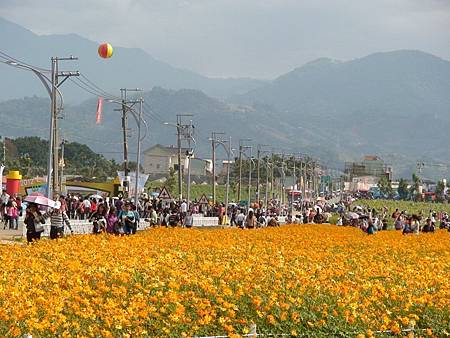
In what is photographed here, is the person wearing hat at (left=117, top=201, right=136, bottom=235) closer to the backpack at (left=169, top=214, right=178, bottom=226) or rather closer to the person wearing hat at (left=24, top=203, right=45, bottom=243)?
the person wearing hat at (left=24, top=203, right=45, bottom=243)

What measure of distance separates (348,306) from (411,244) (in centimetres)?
1662

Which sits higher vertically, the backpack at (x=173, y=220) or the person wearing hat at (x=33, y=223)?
the person wearing hat at (x=33, y=223)

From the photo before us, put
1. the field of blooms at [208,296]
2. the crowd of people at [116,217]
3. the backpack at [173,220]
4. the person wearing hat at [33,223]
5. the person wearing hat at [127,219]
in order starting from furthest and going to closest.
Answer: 1. the backpack at [173,220]
2. the person wearing hat at [127,219]
3. the crowd of people at [116,217]
4. the person wearing hat at [33,223]
5. the field of blooms at [208,296]

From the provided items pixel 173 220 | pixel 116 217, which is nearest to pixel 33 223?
pixel 116 217

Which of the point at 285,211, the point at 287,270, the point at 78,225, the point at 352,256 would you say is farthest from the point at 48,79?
the point at 285,211

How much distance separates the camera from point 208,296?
1327 centimetres

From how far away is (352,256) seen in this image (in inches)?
864

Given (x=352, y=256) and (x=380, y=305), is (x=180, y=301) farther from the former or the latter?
(x=352, y=256)

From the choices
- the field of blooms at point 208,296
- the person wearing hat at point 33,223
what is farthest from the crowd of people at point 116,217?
the field of blooms at point 208,296

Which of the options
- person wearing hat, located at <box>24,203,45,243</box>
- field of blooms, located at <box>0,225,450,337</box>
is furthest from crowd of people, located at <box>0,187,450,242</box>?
field of blooms, located at <box>0,225,450,337</box>

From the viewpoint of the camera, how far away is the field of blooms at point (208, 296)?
11.4m

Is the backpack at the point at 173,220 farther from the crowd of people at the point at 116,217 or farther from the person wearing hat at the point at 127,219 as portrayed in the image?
the person wearing hat at the point at 127,219

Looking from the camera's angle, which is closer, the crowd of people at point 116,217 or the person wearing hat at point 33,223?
the person wearing hat at point 33,223

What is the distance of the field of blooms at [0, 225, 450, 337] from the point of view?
37.3 feet
